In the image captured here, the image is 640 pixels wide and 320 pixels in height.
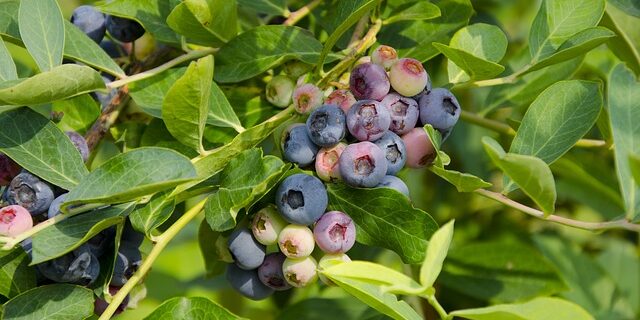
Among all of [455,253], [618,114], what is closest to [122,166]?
[618,114]

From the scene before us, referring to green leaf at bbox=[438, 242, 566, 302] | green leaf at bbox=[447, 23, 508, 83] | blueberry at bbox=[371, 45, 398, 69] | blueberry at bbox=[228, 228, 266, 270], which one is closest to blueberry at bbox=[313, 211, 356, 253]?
blueberry at bbox=[228, 228, 266, 270]

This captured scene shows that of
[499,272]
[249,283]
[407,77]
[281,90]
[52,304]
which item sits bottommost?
[499,272]

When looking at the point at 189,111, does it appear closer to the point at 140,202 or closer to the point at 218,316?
the point at 140,202

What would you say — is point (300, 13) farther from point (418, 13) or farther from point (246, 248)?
point (246, 248)

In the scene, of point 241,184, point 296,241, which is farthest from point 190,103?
point 296,241

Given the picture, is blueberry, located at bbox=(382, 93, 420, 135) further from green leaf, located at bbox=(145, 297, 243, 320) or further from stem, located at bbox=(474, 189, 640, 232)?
green leaf, located at bbox=(145, 297, 243, 320)

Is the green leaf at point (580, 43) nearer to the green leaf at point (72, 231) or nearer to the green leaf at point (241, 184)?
the green leaf at point (241, 184)
